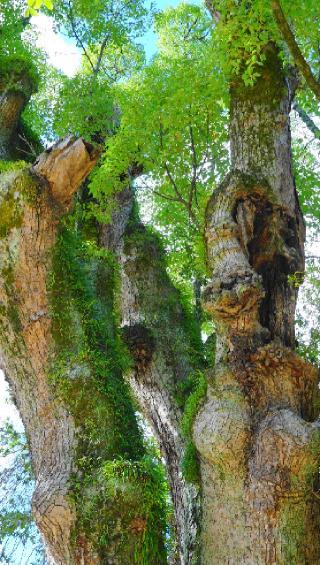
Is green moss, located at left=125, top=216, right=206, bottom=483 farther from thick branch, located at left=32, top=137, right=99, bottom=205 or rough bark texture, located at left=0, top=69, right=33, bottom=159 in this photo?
rough bark texture, located at left=0, top=69, right=33, bottom=159

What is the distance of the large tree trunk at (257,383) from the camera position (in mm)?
3762

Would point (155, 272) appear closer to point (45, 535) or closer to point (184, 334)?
point (184, 334)

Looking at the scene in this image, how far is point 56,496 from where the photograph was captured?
12.4 feet

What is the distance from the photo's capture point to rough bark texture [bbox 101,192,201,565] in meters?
5.89

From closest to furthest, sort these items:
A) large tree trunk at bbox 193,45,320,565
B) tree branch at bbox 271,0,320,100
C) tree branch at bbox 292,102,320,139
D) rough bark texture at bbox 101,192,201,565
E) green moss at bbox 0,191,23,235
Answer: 1. large tree trunk at bbox 193,45,320,565
2. tree branch at bbox 271,0,320,100
3. green moss at bbox 0,191,23,235
4. rough bark texture at bbox 101,192,201,565
5. tree branch at bbox 292,102,320,139

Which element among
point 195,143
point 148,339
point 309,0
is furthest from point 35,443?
point 309,0

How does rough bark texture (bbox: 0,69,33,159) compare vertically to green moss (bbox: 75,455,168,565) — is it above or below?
above

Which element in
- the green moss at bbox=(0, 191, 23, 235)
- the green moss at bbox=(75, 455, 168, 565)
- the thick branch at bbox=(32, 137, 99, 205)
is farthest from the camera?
the thick branch at bbox=(32, 137, 99, 205)

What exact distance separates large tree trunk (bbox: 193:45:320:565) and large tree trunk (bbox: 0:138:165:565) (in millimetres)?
504

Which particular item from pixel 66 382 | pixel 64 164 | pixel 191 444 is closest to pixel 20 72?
pixel 64 164

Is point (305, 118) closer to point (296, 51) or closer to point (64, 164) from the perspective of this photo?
point (296, 51)

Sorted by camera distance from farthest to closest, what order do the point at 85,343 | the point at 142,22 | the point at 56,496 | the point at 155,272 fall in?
the point at 142,22
the point at 155,272
the point at 85,343
the point at 56,496

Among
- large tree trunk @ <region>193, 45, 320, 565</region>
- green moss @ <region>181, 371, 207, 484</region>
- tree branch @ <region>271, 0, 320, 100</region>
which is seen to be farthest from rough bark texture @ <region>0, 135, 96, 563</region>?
tree branch @ <region>271, 0, 320, 100</region>

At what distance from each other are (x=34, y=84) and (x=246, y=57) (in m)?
4.24
